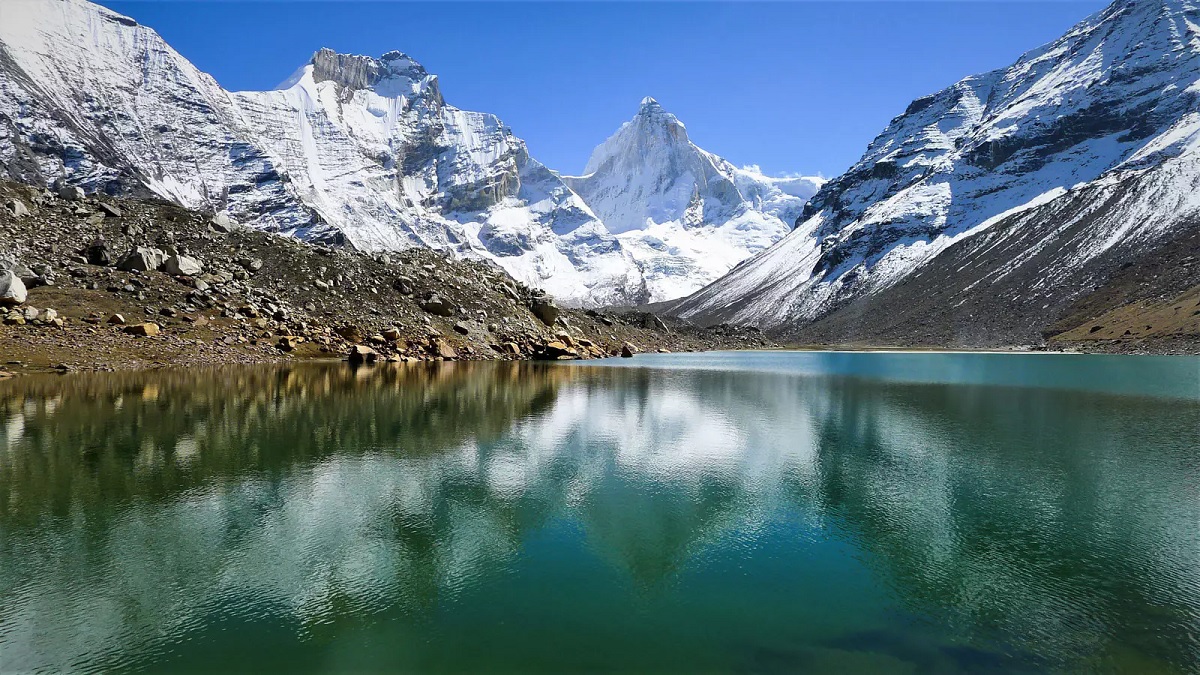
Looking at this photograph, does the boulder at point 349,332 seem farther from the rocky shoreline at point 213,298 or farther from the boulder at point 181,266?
the boulder at point 181,266

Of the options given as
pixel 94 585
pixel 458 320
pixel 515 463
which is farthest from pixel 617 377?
pixel 94 585

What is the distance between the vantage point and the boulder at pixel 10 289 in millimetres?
52188

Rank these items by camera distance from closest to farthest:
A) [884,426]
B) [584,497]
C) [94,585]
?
[94,585] → [584,497] → [884,426]

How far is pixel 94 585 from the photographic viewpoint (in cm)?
1273

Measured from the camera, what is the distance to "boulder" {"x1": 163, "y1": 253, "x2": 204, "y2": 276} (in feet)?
224

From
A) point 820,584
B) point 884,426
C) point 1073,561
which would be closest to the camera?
point 820,584

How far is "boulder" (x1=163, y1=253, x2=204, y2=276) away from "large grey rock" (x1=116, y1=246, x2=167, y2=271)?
103 centimetres

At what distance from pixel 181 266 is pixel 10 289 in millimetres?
16966

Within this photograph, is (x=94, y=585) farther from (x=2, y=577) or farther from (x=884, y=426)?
(x=884, y=426)

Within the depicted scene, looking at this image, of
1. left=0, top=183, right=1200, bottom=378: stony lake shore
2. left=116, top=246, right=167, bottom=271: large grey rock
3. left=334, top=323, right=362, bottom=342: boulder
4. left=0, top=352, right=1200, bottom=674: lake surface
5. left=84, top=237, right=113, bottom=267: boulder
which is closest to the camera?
left=0, top=352, right=1200, bottom=674: lake surface

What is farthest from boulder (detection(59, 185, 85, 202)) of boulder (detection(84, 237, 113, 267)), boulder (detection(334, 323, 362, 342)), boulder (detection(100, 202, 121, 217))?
boulder (detection(334, 323, 362, 342))

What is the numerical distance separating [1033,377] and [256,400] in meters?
75.5

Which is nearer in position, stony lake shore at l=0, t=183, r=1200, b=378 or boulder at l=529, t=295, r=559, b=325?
stony lake shore at l=0, t=183, r=1200, b=378

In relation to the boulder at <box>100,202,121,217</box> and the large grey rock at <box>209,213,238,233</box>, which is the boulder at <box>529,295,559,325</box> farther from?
the boulder at <box>100,202,121,217</box>
